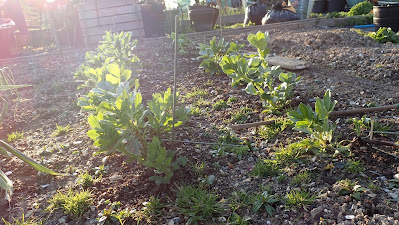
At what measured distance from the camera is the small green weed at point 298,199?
1.81 m

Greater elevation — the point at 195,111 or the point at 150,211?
the point at 195,111

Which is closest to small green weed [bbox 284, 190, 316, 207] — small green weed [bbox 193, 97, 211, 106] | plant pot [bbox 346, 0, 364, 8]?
small green weed [bbox 193, 97, 211, 106]

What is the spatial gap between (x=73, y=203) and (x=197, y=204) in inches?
27.1

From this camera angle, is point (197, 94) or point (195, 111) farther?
point (197, 94)

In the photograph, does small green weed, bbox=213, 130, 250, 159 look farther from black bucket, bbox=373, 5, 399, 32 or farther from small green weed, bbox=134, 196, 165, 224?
black bucket, bbox=373, 5, 399, 32

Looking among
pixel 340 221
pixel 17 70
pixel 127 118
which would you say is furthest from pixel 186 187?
pixel 17 70

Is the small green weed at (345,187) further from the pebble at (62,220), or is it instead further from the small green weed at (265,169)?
the pebble at (62,220)

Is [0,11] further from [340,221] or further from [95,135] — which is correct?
[340,221]

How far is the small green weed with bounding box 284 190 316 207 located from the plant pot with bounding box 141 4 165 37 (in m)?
7.02

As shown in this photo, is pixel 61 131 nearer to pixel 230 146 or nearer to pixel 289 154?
pixel 230 146

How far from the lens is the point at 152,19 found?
27.2ft

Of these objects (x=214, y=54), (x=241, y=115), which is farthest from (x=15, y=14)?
(x=241, y=115)

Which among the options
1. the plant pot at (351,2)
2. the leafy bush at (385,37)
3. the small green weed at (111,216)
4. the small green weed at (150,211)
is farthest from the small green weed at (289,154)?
the plant pot at (351,2)

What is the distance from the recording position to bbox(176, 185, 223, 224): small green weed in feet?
5.94
